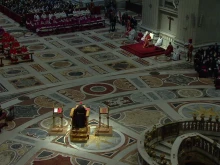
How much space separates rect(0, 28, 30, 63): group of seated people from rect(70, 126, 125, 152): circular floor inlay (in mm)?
7808

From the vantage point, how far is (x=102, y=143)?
12.4m

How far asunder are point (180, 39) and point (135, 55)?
2.35 m

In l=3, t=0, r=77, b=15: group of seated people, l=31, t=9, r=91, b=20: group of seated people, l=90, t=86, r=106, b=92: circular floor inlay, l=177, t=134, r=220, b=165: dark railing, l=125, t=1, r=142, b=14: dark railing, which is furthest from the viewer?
l=125, t=1, r=142, b=14: dark railing

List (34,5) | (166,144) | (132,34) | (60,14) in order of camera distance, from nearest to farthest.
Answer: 1. (166,144)
2. (132,34)
3. (60,14)
4. (34,5)

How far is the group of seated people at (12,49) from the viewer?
1939cm

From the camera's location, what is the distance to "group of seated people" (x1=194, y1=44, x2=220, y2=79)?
17.6 meters

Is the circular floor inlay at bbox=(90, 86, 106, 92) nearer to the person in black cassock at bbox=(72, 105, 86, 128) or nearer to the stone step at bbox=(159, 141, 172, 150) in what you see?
the person in black cassock at bbox=(72, 105, 86, 128)

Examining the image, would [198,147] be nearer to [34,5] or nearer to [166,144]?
[166,144]

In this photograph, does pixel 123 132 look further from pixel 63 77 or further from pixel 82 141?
pixel 63 77

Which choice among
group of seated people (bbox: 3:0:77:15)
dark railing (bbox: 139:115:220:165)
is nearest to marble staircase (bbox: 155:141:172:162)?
dark railing (bbox: 139:115:220:165)

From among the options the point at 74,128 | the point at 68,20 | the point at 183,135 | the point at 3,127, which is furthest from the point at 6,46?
the point at 183,135

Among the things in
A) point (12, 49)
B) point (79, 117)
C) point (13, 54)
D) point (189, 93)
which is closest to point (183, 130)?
point (79, 117)

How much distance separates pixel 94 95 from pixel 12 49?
18.5 ft

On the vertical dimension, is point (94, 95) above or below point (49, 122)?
above
